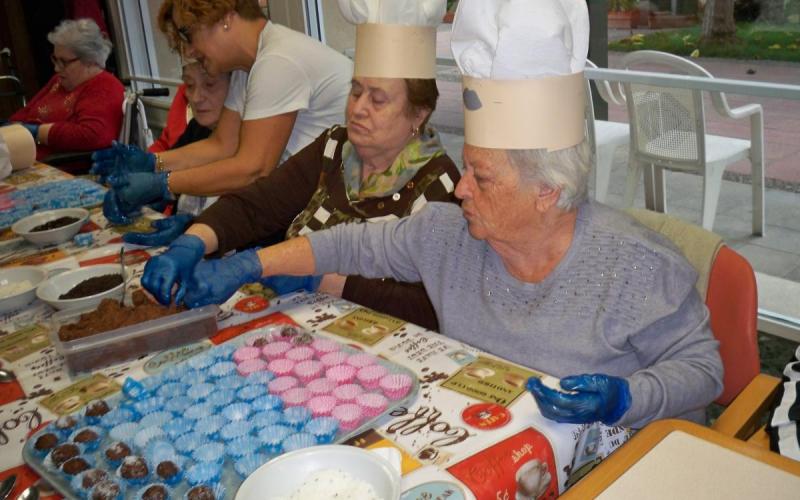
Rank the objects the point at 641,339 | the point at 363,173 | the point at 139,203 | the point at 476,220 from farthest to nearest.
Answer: the point at 139,203, the point at 363,173, the point at 476,220, the point at 641,339

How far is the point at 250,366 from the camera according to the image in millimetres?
1136

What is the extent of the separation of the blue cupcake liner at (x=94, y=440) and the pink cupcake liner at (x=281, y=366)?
0.84 ft

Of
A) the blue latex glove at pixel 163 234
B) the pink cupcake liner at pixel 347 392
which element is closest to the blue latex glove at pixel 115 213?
the blue latex glove at pixel 163 234

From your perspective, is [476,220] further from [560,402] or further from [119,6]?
[119,6]

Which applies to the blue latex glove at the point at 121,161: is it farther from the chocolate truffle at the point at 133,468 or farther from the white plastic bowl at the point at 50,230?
the chocolate truffle at the point at 133,468

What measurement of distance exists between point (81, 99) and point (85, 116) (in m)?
0.15

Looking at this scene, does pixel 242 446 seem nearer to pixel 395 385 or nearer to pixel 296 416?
pixel 296 416

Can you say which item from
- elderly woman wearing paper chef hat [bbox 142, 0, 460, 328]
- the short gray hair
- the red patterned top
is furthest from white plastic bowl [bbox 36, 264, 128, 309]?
Answer: the red patterned top

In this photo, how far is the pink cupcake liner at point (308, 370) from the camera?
110 cm

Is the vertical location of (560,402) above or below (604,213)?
below

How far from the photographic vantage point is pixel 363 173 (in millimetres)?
1770

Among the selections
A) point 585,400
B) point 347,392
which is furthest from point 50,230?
point 585,400

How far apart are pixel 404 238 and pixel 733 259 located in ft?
2.04

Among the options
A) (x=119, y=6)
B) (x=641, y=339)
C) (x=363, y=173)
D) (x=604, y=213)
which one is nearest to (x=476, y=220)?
(x=604, y=213)
